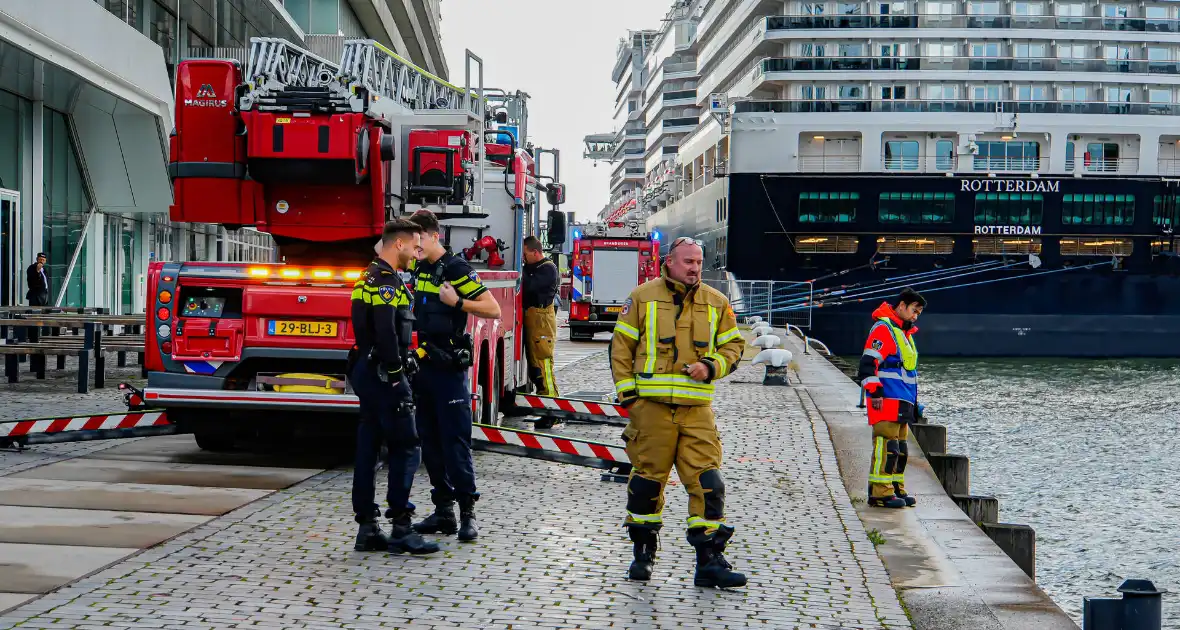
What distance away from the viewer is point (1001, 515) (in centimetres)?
1421

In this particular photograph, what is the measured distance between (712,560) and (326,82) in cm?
644

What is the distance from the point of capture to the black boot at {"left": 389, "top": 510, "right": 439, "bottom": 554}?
7383mm

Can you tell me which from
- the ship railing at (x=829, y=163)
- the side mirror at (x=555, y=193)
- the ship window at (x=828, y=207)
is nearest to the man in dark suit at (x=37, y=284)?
the side mirror at (x=555, y=193)

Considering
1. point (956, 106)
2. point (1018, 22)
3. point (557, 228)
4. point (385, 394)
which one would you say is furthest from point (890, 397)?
point (1018, 22)

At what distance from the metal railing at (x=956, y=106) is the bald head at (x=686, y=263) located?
39.4 metres

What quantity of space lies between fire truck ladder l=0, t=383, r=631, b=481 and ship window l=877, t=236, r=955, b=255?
113ft

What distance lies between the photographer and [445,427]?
25.5 ft

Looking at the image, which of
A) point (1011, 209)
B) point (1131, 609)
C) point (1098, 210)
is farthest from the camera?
point (1098, 210)

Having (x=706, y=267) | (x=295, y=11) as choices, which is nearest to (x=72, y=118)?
(x=295, y=11)

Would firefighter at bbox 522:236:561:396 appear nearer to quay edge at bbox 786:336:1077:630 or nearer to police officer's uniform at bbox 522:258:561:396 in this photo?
police officer's uniform at bbox 522:258:561:396

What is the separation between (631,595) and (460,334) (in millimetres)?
2057

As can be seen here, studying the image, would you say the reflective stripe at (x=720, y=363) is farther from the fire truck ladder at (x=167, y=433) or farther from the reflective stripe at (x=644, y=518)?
the fire truck ladder at (x=167, y=433)

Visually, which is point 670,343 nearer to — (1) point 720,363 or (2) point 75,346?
(1) point 720,363

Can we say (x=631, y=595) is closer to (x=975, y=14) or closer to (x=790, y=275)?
(x=790, y=275)
